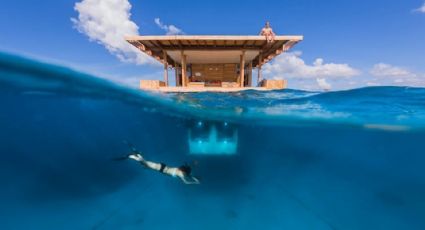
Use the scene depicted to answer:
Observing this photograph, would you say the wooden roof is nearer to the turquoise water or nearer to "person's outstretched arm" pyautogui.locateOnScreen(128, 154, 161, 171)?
the turquoise water

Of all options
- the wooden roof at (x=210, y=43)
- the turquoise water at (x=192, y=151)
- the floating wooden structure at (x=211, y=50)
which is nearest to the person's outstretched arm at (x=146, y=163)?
the turquoise water at (x=192, y=151)

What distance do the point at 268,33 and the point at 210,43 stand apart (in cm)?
482

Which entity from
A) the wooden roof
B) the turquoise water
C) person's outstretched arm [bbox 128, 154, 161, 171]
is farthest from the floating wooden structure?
person's outstretched arm [bbox 128, 154, 161, 171]

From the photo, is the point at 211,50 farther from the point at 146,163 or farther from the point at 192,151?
the point at 146,163

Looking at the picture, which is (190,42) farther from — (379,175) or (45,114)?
(379,175)

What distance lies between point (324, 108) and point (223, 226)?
841 centimetres

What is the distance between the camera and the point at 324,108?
11.5 metres

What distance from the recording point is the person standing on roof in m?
15.5

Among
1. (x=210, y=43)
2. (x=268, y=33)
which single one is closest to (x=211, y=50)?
(x=210, y=43)

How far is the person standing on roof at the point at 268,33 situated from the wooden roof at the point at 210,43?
34cm

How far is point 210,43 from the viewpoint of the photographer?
17.3m

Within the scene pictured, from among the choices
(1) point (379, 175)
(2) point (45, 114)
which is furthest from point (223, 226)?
(1) point (379, 175)

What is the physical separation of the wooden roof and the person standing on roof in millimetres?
343

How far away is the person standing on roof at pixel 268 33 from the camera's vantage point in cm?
1548
